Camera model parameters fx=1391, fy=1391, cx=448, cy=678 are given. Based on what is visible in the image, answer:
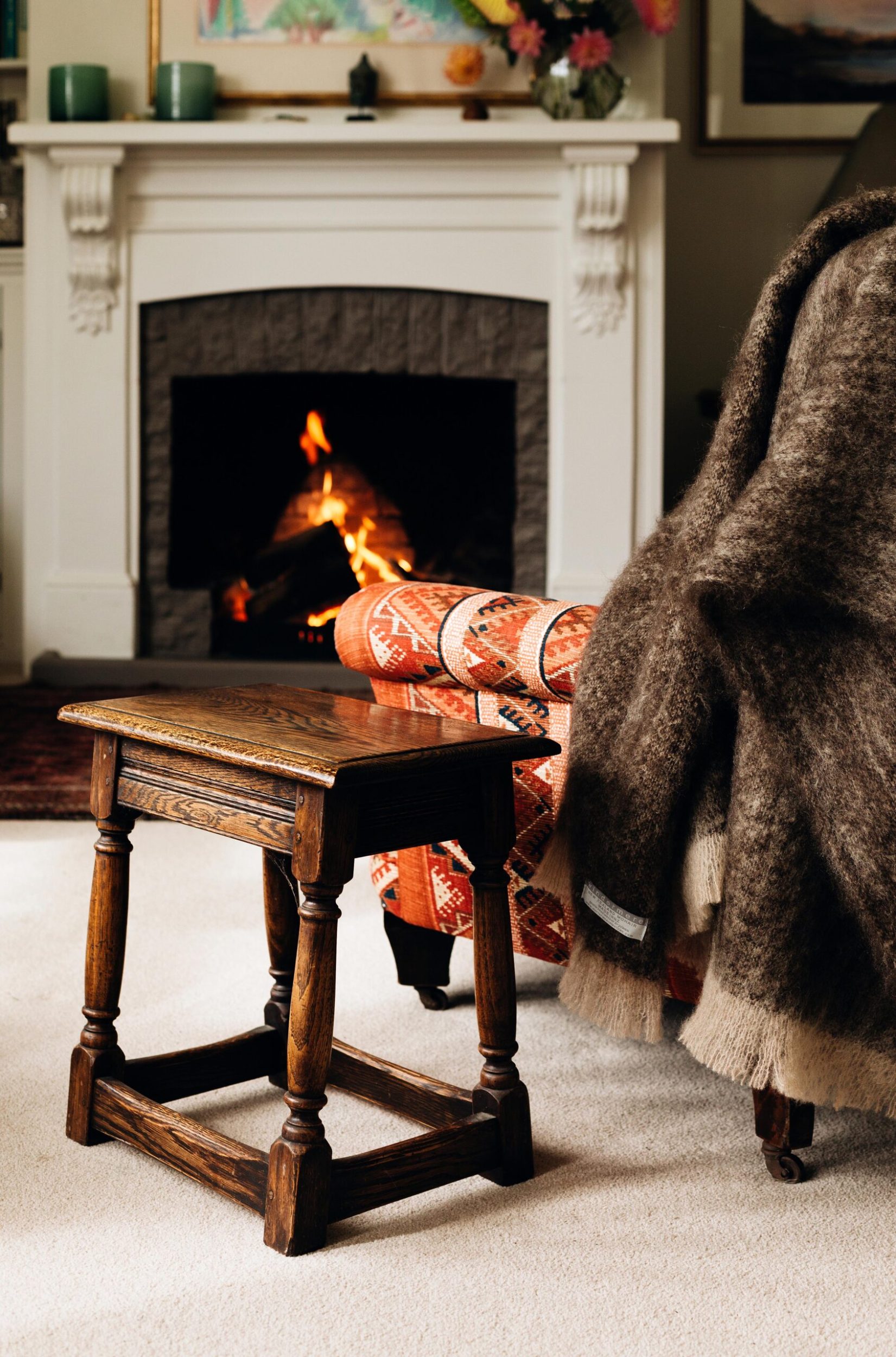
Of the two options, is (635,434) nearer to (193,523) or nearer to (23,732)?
(193,523)

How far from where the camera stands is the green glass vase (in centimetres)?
384

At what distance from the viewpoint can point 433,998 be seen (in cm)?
187

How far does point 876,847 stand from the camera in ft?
4.18

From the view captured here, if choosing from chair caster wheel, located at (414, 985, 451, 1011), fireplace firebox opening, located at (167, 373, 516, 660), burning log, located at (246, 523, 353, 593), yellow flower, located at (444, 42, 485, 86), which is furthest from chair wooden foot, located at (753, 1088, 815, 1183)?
yellow flower, located at (444, 42, 485, 86)

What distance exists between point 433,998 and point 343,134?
277 centimetres

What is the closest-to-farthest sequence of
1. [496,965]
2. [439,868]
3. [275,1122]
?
[496,965] → [275,1122] → [439,868]

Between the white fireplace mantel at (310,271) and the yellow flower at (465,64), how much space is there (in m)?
0.11

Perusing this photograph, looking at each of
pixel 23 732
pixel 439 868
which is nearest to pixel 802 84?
pixel 23 732

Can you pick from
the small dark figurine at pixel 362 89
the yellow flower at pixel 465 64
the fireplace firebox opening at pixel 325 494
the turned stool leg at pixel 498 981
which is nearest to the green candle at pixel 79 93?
the small dark figurine at pixel 362 89

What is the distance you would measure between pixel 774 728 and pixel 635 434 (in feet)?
9.39

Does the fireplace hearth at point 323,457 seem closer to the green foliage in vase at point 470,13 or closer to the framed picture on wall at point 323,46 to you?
the framed picture on wall at point 323,46

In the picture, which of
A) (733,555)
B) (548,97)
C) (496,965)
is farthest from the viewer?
(548,97)

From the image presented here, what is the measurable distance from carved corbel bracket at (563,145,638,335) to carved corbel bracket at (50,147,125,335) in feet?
4.24

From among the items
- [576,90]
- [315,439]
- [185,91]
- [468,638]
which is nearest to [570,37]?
[576,90]
